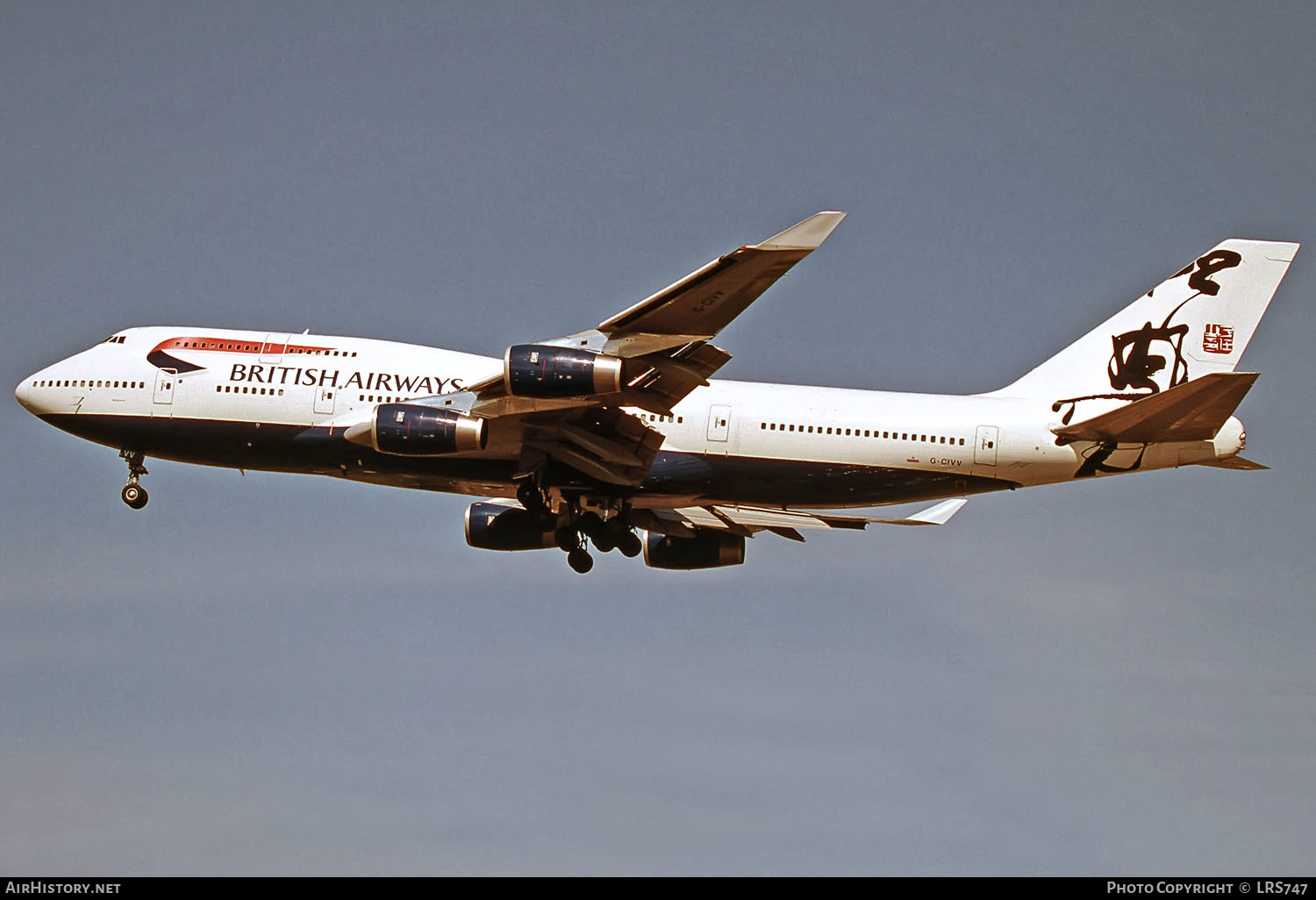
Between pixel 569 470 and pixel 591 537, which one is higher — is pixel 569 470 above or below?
above

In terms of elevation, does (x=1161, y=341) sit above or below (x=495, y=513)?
above

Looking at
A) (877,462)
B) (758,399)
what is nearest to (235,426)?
(758,399)

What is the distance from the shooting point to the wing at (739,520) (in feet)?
133

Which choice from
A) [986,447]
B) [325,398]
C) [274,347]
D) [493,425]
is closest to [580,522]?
[493,425]

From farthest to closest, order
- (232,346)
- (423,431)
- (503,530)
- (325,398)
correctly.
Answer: (503,530)
(232,346)
(325,398)
(423,431)

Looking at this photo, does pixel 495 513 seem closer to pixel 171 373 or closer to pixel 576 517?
pixel 576 517

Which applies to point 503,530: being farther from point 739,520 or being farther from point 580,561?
point 739,520

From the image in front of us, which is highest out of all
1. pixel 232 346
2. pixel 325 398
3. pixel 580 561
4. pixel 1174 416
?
pixel 232 346

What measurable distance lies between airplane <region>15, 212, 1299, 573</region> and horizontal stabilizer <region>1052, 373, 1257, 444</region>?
0.05 metres

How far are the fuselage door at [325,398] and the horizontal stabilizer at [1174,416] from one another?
1652cm

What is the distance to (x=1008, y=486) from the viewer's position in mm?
36156

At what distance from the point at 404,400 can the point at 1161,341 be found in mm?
17883

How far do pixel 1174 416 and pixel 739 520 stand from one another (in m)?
12.0

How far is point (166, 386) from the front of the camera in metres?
37.5
